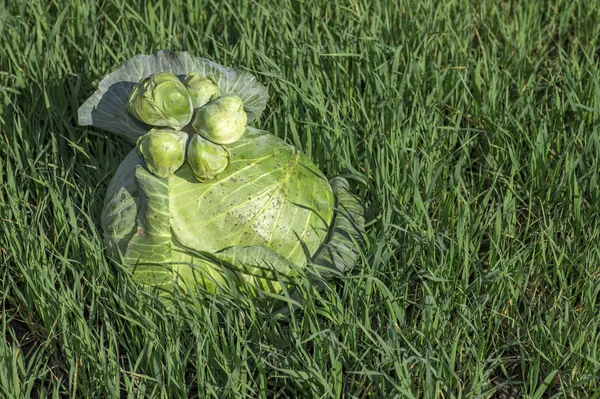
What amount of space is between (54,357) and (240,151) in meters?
0.99

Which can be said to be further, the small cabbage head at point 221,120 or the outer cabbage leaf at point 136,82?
the outer cabbage leaf at point 136,82

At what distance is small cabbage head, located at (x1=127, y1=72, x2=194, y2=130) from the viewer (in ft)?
9.47

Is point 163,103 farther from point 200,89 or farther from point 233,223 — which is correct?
point 233,223

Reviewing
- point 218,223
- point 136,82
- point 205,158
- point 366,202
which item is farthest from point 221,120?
point 366,202

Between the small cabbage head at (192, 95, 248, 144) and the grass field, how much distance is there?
1.82 feet

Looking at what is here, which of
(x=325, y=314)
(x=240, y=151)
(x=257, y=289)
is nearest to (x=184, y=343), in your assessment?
(x=257, y=289)

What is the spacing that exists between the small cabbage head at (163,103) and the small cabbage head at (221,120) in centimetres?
6

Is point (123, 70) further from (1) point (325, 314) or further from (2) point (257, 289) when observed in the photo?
(1) point (325, 314)

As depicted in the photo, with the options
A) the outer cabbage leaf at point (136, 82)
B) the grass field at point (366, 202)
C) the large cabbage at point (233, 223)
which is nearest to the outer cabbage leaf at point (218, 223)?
the large cabbage at point (233, 223)

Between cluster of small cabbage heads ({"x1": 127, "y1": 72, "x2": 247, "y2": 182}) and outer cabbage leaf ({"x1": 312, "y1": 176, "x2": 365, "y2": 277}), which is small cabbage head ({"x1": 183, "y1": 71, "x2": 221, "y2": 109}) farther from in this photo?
outer cabbage leaf ({"x1": 312, "y1": 176, "x2": 365, "y2": 277})

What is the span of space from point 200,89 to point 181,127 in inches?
6.3

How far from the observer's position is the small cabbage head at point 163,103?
2.89 meters

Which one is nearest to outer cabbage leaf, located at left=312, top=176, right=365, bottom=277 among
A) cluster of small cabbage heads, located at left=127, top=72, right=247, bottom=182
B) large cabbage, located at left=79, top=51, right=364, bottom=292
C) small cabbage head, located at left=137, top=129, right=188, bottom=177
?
large cabbage, located at left=79, top=51, right=364, bottom=292

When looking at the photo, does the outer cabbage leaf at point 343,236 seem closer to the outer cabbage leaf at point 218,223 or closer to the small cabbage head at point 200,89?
the outer cabbage leaf at point 218,223
